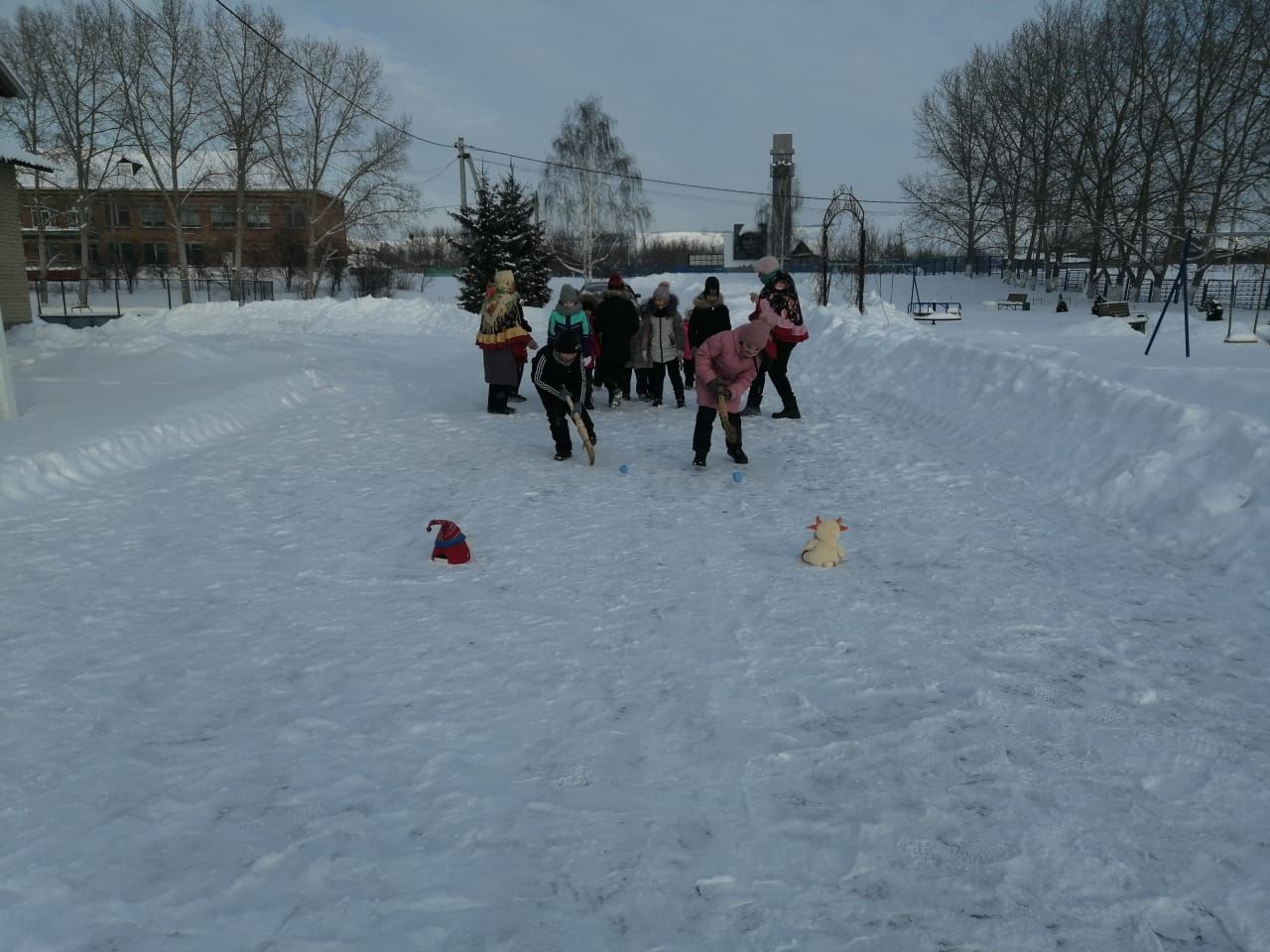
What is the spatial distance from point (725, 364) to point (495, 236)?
81.9 feet

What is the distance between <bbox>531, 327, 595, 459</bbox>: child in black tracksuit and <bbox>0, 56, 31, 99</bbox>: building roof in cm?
874

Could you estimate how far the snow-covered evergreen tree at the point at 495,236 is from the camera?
30.5 meters

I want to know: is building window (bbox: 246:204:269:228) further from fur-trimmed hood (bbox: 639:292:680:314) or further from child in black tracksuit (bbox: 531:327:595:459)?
child in black tracksuit (bbox: 531:327:595:459)

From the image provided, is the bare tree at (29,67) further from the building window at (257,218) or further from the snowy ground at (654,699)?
the snowy ground at (654,699)

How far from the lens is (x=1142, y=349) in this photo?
13.8m

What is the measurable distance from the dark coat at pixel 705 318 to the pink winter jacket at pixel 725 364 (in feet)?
6.72

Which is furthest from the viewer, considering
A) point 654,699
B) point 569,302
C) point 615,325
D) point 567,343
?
point 615,325

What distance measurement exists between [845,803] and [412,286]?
52.6m

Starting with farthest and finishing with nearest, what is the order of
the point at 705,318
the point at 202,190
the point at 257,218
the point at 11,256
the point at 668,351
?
the point at 257,218, the point at 202,190, the point at 11,256, the point at 668,351, the point at 705,318

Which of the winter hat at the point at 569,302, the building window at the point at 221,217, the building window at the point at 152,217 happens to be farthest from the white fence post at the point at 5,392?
the building window at the point at 152,217

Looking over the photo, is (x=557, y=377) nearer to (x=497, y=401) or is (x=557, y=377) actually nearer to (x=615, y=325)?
(x=615, y=325)

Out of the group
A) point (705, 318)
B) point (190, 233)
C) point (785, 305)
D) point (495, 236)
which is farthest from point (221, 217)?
point (785, 305)

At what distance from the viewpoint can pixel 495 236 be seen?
101 ft

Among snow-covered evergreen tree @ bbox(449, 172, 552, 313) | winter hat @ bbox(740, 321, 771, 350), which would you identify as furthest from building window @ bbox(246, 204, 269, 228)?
winter hat @ bbox(740, 321, 771, 350)
